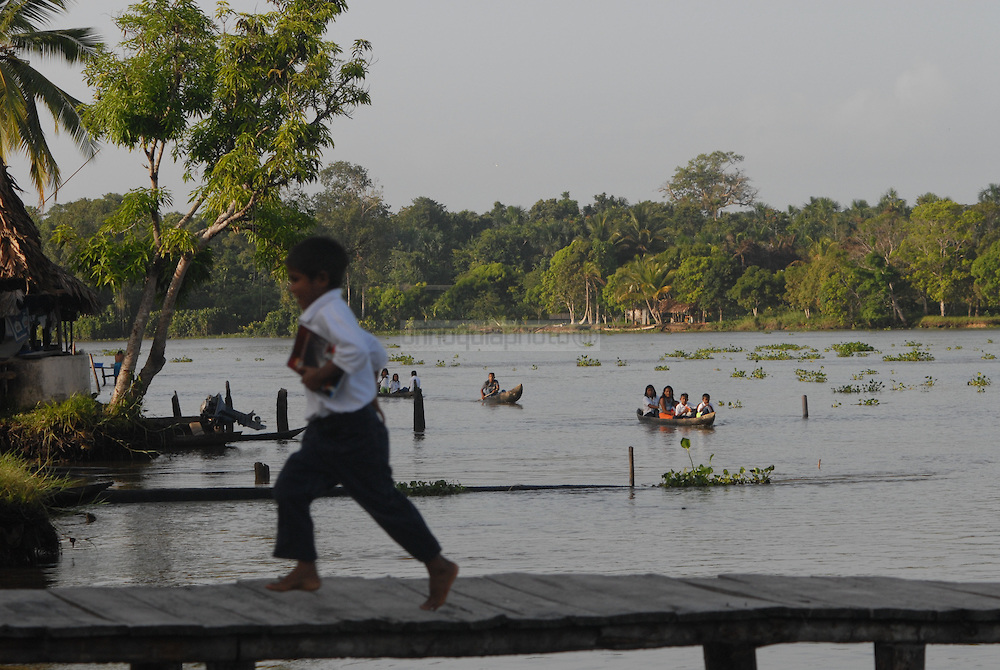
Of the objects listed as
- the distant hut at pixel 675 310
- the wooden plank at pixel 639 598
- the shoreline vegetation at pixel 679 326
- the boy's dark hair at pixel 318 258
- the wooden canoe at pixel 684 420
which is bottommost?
the wooden canoe at pixel 684 420

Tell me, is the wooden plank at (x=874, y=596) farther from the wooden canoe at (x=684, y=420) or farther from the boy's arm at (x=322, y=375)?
the wooden canoe at (x=684, y=420)

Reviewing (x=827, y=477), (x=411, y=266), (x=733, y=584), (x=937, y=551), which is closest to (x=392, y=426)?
(x=827, y=477)

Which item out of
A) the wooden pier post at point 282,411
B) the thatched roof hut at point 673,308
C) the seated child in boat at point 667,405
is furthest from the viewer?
the thatched roof hut at point 673,308

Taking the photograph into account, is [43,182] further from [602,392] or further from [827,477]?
[602,392]

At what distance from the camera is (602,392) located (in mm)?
46281

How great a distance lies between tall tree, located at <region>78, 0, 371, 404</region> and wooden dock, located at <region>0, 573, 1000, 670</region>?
18818mm

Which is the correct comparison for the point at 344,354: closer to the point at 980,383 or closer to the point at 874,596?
the point at 874,596

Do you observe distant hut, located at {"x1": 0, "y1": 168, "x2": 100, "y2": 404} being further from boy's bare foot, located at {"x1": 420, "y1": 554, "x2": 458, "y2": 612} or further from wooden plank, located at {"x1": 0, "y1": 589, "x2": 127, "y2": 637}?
boy's bare foot, located at {"x1": 420, "y1": 554, "x2": 458, "y2": 612}

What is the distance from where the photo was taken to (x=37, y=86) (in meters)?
26.9

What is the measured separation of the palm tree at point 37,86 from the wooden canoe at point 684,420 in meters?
16.1

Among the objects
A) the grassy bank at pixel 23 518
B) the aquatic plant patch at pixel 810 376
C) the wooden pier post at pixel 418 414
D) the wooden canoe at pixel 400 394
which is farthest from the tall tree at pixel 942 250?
the grassy bank at pixel 23 518

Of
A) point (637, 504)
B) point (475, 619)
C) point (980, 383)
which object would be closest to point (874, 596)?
point (475, 619)

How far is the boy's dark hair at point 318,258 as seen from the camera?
18.2ft

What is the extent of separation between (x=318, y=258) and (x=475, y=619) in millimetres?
1872
